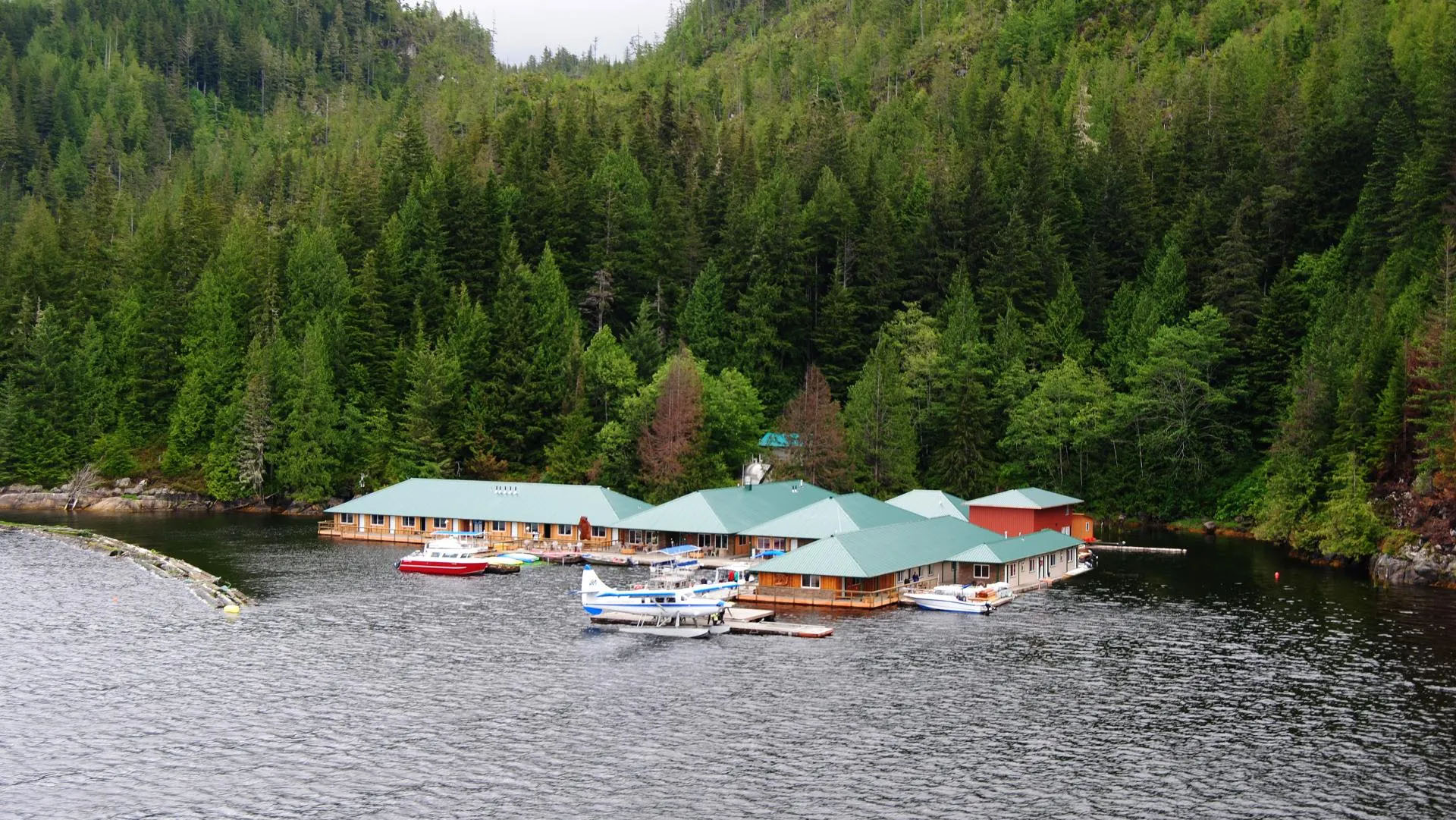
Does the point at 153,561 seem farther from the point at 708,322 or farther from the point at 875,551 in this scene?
the point at 708,322

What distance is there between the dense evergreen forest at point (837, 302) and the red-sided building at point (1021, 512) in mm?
13253

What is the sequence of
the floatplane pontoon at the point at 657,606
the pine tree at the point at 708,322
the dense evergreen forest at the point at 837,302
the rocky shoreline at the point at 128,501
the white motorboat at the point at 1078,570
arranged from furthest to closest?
the pine tree at the point at 708,322
the rocky shoreline at the point at 128,501
the dense evergreen forest at the point at 837,302
the white motorboat at the point at 1078,570
the floatplane pontoon at the point at 657,606

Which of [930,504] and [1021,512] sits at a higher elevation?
[930,504]

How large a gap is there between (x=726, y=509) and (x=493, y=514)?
19818mm

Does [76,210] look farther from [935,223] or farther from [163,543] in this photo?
[935,223]

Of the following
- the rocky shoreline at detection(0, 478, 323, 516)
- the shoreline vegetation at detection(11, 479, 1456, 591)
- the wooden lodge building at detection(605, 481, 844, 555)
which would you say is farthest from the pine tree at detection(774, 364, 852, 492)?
the rocky shoreline at detection(0, 478, 323, 516)

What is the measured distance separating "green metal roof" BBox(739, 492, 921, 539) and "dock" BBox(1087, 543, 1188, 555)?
18769mm

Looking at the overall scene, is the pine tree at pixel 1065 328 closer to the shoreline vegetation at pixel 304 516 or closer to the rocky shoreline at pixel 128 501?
the shoreline vegetation at pixel 304 516

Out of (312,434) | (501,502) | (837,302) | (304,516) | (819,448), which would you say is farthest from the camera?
(837,302)

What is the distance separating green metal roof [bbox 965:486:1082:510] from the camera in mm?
97875

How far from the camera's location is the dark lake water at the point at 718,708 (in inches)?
1666

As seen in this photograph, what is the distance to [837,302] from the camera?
132375 millimetres

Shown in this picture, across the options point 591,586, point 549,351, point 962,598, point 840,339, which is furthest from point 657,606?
point 840,339

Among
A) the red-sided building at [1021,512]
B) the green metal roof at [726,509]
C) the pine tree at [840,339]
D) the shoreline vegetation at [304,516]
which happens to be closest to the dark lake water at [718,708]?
the shoreline vegetation at [304,516]
